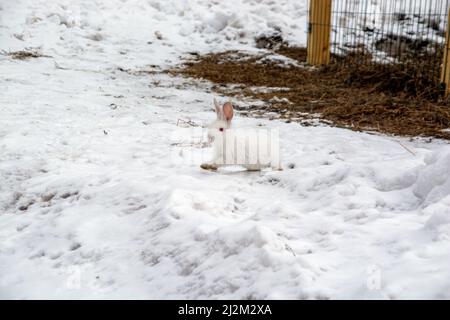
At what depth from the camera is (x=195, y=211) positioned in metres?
2.93

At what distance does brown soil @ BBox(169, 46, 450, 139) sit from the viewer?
5.18m

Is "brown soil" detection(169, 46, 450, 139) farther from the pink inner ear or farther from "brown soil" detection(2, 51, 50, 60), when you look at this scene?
"brown soil" detection(2, 51, 50, 60)

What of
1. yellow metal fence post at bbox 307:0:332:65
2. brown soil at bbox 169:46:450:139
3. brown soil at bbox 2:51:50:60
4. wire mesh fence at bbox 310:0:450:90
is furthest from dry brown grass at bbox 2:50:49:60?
wire mesh fence at bbox 310:0:450:90

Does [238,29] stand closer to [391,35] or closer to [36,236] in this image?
[391,35]

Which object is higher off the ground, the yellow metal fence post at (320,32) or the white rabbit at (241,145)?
the yellow metal fence post at (320,32)

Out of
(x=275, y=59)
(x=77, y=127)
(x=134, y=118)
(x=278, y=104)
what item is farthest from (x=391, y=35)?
(x=77, y=127)

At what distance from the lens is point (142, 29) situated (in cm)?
1072

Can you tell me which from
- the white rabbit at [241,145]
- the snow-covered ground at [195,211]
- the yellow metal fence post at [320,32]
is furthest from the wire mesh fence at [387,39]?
the white rabbit at [241,145]

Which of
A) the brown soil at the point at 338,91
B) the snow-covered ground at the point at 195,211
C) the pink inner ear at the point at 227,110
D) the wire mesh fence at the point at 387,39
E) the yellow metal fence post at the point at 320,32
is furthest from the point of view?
the wire mesh fence at the point at 387,39

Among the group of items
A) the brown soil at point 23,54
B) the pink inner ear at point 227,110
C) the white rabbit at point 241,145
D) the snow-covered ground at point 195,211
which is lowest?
the snow-covered ground at point 195,211

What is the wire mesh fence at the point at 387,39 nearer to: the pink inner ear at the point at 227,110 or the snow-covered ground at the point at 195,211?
the snow-covered ground at the point at 195,211

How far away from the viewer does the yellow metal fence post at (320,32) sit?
8578 mm

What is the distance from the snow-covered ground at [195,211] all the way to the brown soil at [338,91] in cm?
65
